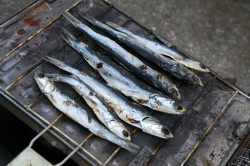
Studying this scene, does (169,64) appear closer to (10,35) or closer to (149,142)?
(149,142)

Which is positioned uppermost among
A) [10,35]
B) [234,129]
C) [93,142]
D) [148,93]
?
[234,129]

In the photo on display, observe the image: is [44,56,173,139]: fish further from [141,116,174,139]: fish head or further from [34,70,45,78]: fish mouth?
[34,70,45,78]: fish mouth

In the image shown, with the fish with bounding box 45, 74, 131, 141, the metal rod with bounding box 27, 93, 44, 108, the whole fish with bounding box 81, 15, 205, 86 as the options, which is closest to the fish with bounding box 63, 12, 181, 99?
the whole fish with bounding box 81, 15, 205, 86

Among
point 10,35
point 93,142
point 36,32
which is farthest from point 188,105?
point 10,35

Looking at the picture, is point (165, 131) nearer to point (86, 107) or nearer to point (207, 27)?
point (86, 107)

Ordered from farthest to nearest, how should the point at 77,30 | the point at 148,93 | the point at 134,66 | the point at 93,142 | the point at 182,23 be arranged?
the point at 182,23, the point at 77,30, the point at 134,66, the point at 148,93, the point at 93,142

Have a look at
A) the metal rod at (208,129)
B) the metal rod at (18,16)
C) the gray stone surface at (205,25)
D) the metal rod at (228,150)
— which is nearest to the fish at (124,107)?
the metal rod at (208,129)

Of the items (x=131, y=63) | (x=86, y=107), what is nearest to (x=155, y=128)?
(x=86, y=107)
